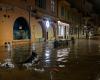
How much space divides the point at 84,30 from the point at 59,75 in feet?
251

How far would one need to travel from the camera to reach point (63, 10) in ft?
183

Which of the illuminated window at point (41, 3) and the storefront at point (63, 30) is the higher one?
the illuminated window at point (41, 3)

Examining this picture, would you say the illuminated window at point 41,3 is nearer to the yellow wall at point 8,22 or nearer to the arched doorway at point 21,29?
the yellow wall at point 8,22

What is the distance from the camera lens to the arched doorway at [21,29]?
104 ft

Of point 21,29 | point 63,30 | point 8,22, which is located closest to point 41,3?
point 21,29

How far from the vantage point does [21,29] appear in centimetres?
3362

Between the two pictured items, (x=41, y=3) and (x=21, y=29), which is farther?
(x=41, y=3)

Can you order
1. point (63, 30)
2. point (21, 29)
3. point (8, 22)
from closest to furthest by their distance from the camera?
point (8, 22) → point (21, 29) → point (63, 30)

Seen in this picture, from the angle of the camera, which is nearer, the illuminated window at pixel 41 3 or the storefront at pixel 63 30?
the illuminated window at pixel 41 3

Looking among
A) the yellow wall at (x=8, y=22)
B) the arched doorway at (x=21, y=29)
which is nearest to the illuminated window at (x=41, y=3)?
the yellow wall at (x=8, y=22)

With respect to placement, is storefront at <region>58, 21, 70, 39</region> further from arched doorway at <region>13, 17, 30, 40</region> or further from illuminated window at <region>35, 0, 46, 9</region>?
arched doorway at <region>13, 17, 30, 40</region>

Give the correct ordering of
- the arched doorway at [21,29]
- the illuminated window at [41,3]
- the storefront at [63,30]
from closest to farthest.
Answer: the arched doorway at [21,29] → the illuminated window at [41,3] → the storefront at [63,30]

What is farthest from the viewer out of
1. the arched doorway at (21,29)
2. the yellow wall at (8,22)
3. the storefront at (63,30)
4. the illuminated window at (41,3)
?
the storefront at (63,30)

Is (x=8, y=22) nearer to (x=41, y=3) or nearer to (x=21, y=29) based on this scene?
(x=21, y=29)
